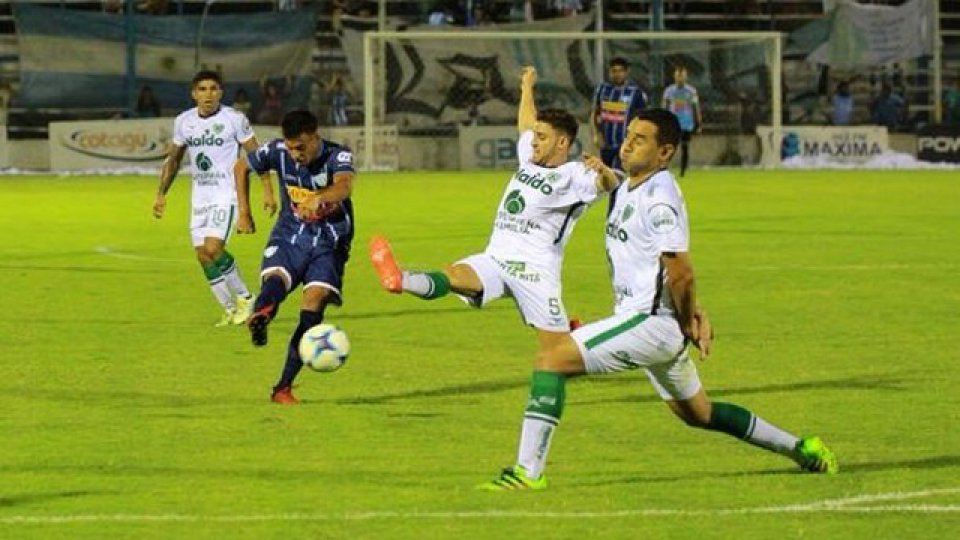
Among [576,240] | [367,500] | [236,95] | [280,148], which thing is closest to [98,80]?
[236,95]

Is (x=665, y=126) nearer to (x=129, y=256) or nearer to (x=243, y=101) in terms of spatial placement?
(x=129, y=256)

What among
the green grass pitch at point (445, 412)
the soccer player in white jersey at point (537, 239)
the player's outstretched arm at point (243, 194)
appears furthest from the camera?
the player's outstretched arm at point (243, 194)

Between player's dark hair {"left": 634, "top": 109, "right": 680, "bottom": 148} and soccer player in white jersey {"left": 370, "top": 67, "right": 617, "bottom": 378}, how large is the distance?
2220mm

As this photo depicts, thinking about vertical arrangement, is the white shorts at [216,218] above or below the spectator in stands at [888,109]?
below

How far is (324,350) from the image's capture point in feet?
41.9

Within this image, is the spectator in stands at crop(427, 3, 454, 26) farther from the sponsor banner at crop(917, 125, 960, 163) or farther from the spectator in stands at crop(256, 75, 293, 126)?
the sponsor banner at crop(917, 125, 960, 163)

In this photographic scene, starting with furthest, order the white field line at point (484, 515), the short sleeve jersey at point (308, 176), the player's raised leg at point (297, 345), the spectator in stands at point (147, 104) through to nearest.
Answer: the spectator in stands at point (147, 104) → the short sleeve jersey at point (308, 176) → the player's raised leg at point (297, 345) → the white field line at point (484, 515)

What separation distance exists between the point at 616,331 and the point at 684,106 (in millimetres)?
33640

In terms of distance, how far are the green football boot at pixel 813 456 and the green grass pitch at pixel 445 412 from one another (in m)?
0.08

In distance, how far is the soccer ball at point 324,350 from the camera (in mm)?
12773

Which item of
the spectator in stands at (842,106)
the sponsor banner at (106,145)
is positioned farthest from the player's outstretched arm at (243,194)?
the spectator in stands at (842,106)

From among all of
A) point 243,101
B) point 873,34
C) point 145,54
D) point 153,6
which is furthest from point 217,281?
point 873,34

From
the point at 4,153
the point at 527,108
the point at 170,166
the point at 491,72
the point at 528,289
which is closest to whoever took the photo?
the point at 528,289

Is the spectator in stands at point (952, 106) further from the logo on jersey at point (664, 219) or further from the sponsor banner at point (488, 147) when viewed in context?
the logo on jersey at point (664, 219)
